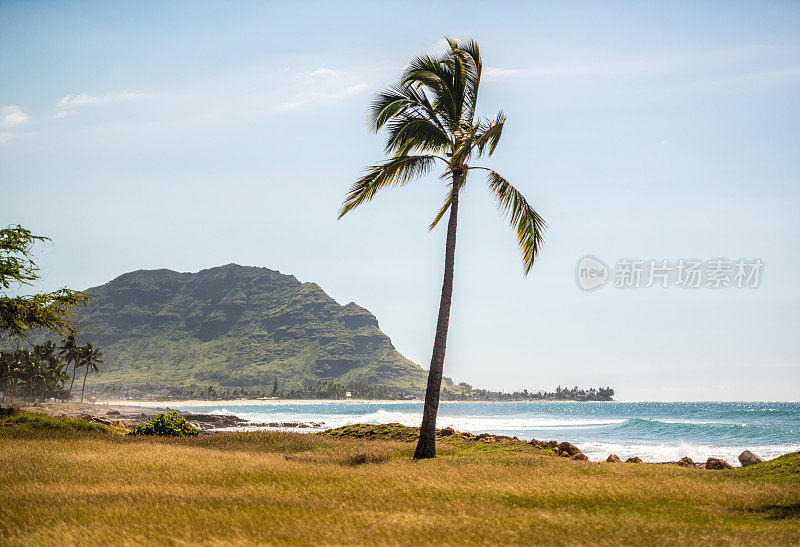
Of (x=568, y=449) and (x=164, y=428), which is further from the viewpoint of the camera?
(x=164, y=428)

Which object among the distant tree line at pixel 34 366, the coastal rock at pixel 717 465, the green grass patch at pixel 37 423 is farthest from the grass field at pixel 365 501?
the distant tree line at pixel 34 366

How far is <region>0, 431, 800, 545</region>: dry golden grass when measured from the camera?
7.36m

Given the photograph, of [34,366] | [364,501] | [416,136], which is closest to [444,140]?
[416,136]

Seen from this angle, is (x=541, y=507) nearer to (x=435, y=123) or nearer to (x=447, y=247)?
(x=447, y=247)

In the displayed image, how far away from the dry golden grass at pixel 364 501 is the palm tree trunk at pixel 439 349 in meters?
1.18

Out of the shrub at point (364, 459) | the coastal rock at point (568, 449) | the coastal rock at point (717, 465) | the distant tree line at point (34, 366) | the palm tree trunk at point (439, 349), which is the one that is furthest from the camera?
the distant tree line at point (34, 366)

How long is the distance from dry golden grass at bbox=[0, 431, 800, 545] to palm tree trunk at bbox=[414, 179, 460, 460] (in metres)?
1.18

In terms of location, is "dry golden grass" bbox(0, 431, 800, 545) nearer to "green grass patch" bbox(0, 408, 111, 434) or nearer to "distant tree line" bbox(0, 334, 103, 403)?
"green grass patch" bbox(0, 408, 111, 434)

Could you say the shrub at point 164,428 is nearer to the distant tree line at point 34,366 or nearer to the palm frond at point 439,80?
the palm frond at point 439,80

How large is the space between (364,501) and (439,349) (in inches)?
365

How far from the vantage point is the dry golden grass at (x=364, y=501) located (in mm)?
7355

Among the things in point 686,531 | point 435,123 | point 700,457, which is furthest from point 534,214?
point 700,457

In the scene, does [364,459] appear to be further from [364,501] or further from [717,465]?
[717,465]

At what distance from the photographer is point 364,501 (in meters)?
9.77
